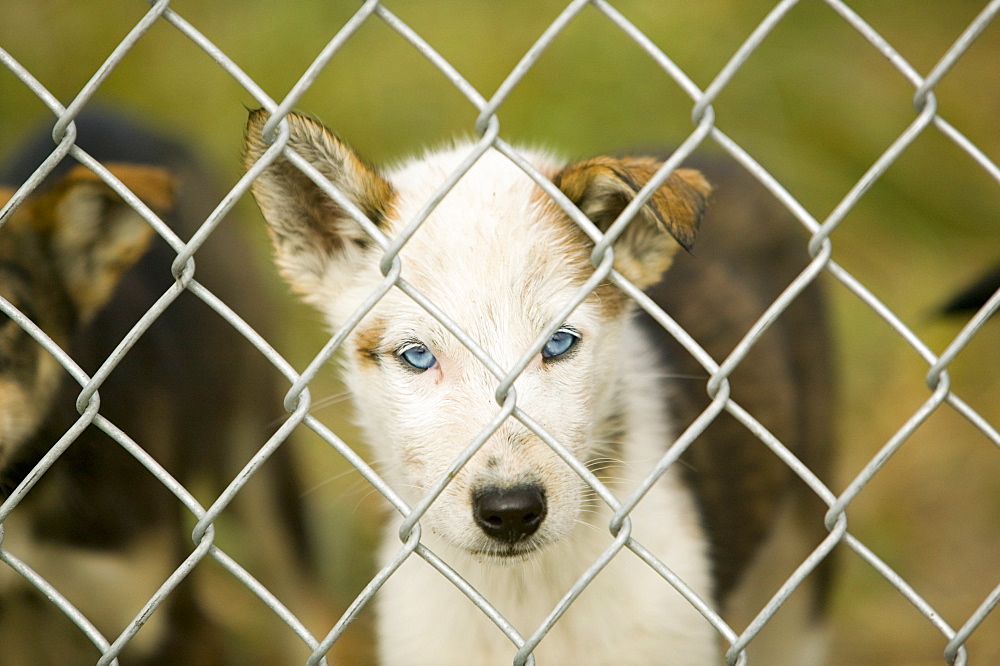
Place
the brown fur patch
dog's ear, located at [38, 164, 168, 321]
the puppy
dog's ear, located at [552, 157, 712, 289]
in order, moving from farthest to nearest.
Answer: the puppy
dog's ear, located at [38, 164, 168, 321]
the brown fur patch
dog's ear, located at [552, 157, 712, 289]

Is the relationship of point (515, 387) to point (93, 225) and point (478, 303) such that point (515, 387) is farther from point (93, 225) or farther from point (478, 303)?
point (93, 225)

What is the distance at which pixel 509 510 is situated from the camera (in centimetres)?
203

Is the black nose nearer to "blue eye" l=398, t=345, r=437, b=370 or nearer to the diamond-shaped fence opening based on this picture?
the diamond-shaped fence opening

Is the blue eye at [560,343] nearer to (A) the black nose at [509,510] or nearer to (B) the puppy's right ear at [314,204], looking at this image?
(A) the black nose at [509,510]

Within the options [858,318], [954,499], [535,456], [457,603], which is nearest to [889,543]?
[954,499]

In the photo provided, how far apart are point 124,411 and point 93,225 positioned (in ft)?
2.46

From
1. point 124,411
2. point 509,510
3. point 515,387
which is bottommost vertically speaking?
point 124,411

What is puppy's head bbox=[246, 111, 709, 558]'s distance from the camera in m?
2.07

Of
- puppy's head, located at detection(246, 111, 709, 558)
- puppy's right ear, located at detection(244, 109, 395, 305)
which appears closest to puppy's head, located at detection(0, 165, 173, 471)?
puppy's right ear, located at detection(244, 109, 395, 305)

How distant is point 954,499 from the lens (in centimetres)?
474

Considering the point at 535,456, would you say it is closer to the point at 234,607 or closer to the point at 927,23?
the point at 234,607

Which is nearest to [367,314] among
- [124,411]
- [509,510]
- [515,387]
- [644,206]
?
[515,387]

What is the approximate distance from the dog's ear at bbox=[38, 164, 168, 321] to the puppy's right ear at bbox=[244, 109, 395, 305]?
0.42 metres

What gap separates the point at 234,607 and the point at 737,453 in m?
2.57
